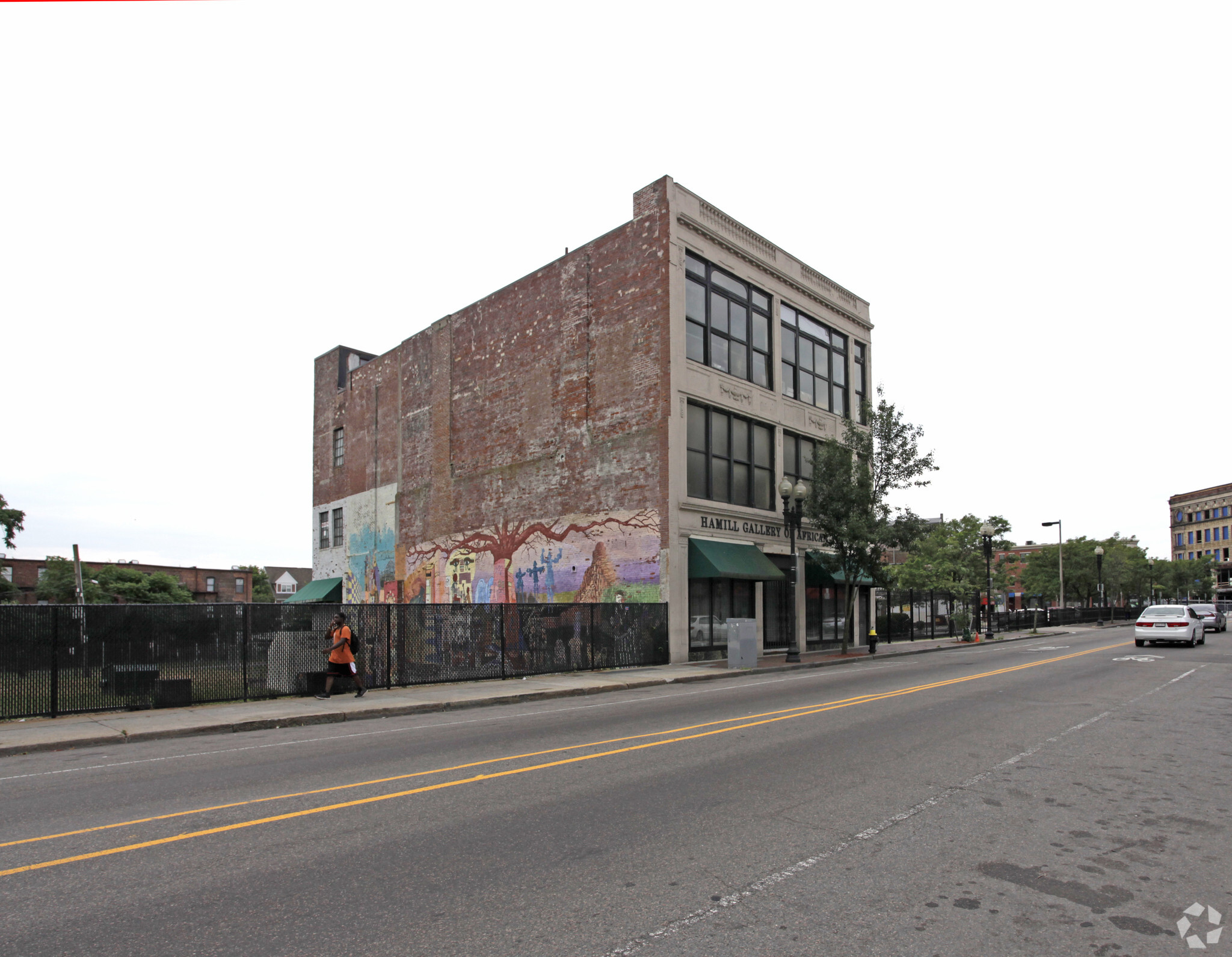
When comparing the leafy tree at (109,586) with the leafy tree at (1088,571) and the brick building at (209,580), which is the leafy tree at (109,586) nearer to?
the brick building at (209,580)

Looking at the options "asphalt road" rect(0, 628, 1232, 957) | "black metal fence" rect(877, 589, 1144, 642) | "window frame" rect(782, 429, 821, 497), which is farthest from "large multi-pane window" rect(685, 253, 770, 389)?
"asphalt road" rect(0, 628, 1232, 957)

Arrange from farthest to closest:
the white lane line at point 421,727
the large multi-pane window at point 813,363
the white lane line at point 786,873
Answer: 1. the large multi-pane window at point 813,363
2. the white lane line at point 421,727
3. the white lane line at point 786,873

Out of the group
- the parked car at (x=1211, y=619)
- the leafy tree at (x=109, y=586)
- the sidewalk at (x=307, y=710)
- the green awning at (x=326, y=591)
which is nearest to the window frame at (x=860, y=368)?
the sidewalk at (x=307, y=710)

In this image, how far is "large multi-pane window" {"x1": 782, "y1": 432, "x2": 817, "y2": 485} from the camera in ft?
94.6

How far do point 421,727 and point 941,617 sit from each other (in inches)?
1504

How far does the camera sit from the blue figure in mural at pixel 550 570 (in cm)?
2745

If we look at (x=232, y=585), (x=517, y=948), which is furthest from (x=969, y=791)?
(x=232, y=585)

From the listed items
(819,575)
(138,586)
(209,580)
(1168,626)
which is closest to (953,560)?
(1168,626)

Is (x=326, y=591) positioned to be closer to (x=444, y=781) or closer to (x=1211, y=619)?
(x=444, y=781)

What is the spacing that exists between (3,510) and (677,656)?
156ft

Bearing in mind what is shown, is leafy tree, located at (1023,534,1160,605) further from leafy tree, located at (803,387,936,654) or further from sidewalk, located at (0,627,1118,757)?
sidewalk, located at (0,627,1118,757)

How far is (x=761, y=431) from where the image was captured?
91.5ft

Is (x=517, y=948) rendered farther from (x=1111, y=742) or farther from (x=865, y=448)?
(x=865, y=448)

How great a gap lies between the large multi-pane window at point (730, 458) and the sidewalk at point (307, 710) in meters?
6.23
